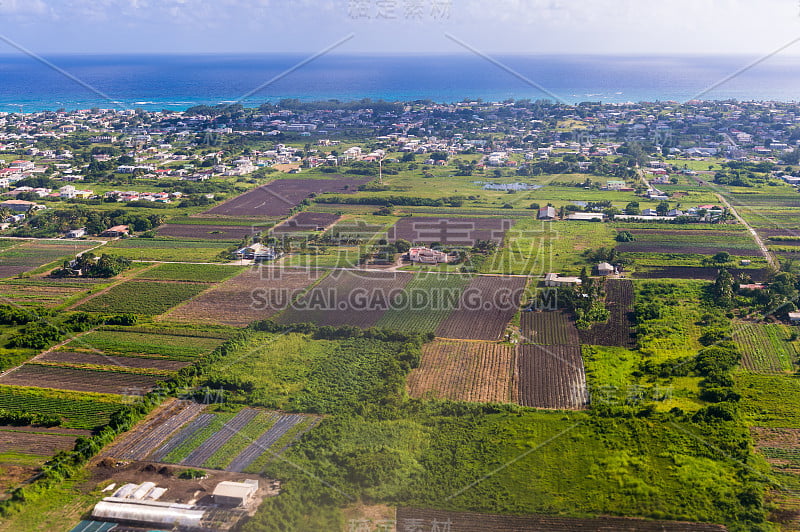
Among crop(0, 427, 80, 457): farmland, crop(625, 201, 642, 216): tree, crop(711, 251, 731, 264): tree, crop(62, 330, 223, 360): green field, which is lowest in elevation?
crop(0, 427, 80, 457): farmland

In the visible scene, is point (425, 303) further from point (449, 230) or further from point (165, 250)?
point (165, 250)

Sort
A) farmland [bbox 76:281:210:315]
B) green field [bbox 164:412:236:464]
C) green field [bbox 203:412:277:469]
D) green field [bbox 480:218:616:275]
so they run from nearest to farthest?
1. green field [bbox 203:412:277:469]
2. green field [bbox 164:412:236:464]
3. farmland [bbox 76:281:210:315]
4. green field [bbox 480:218:616:275]

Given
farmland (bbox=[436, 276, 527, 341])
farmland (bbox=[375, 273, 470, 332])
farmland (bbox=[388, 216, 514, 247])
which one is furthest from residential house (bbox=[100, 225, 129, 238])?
farmland (bbox=[436, 276, 527, 341])

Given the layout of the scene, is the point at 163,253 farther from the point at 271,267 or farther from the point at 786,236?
the point at 786,236

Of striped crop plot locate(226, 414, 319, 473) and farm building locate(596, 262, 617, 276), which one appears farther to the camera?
farm building locate(596, 262, 617, 276)

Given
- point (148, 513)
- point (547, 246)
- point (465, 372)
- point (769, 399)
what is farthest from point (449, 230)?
point (148, 513)

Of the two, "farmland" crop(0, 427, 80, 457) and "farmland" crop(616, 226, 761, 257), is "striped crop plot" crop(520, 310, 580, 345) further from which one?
"farmland" crop(0, 427, 80, 457)

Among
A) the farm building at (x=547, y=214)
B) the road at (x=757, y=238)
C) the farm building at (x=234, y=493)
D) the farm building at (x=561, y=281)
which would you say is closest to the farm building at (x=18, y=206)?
the farm building at (x=547, y=214)
